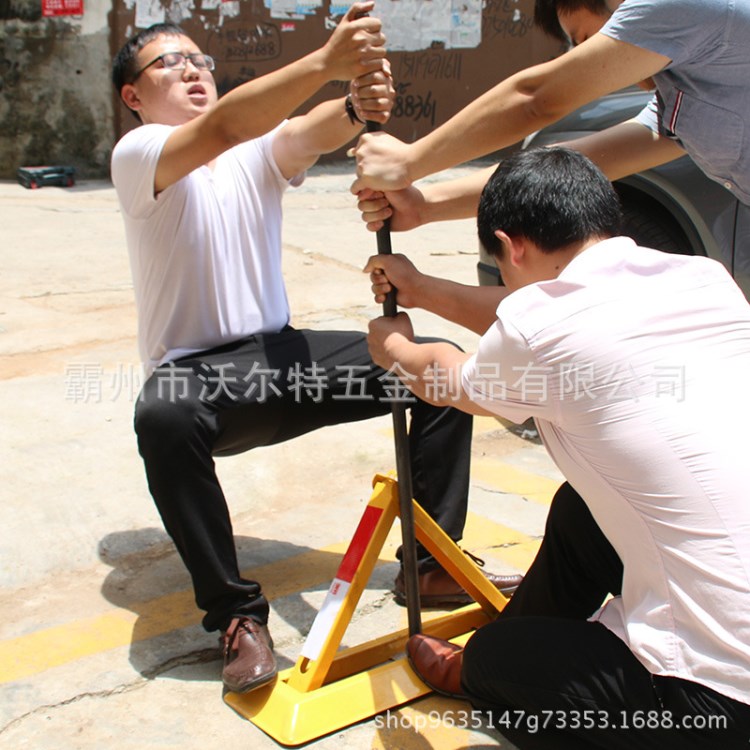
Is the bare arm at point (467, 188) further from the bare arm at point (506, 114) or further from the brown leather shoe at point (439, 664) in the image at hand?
the brown leather shoe at point (439, 664)

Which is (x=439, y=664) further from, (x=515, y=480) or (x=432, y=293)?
(x=515, y=480)

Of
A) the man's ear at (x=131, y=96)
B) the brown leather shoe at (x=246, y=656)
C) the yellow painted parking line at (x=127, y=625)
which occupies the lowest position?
the yellow painted parking line at (x=127, y=625)

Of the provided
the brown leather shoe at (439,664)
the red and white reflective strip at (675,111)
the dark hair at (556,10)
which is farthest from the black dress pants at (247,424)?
the dark hair at (556,10)

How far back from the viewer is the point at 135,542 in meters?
3.46

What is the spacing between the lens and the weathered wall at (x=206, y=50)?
1015 centimetres

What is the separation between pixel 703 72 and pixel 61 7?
8861 mm

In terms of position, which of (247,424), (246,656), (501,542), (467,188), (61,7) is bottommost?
(501,542)

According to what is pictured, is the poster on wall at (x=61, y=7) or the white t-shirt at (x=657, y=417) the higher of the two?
the poster on wall at (x=61, y=7)

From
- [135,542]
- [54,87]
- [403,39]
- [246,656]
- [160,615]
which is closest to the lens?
[246,656]

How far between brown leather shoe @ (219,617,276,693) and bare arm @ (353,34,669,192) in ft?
3.98

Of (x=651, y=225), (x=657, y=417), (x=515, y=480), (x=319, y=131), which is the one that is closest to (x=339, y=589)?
(x=657, y=417)

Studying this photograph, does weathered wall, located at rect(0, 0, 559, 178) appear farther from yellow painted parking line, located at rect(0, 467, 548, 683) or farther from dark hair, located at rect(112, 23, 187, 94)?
yellow painted parking line, located at rect(0, 467, 548, 683)

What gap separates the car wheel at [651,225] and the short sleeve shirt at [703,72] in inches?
58.5

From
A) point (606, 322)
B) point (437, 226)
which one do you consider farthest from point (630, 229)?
point (437, 226)
